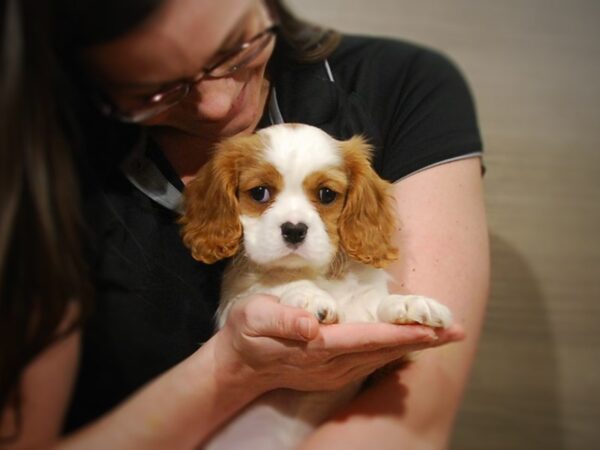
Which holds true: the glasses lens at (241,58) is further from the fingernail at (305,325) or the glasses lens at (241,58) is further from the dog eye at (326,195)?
the fingernail at (305,325)

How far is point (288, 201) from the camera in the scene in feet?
2.63

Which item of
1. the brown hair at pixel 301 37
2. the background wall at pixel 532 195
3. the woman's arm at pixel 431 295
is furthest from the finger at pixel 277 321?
the background wall at pixel 532 195

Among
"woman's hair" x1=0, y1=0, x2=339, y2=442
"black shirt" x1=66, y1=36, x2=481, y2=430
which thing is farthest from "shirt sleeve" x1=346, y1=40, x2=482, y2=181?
"woman's hair" x1=0, y1=0, x2=339, y2=442

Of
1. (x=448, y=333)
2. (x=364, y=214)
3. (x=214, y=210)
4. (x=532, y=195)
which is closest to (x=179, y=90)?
(x=214, y=210)

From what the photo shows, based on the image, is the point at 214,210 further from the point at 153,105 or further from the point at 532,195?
the point at 532,195

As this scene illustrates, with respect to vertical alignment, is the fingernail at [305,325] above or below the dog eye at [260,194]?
below

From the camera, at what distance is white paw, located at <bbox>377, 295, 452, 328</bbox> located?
0.69m

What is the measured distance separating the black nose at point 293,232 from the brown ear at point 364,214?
79 mm

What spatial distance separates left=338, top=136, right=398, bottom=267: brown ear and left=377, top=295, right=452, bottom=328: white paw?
108 mm

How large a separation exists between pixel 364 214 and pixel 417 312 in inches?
7.1

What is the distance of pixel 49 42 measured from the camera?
23.3 inches

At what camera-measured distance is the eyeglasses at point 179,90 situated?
2.40 feet

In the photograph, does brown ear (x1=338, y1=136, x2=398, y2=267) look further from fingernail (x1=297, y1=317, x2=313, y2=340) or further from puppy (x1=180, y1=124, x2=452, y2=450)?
fingernail (x1=297, y1=317, x2=313, y2=340)

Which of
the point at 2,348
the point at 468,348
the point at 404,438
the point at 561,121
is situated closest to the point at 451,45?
the point at 561,121
